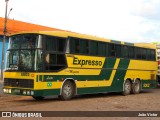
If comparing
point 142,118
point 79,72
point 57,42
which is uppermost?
point 57,42

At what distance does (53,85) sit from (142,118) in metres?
5.90

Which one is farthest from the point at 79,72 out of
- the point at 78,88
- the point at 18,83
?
the point at 18,83

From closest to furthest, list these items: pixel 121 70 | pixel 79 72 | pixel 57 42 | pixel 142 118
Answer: pixel 142 118 → pixel 57 42 → pixel 79 72 → pixel 121 70

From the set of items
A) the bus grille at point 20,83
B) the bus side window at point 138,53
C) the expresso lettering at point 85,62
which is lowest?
the bus grille at point 20,83

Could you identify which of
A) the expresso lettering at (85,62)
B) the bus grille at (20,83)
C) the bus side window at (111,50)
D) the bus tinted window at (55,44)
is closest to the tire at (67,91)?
the expresso lettering at (85,62)

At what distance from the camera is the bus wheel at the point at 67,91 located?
17.4 m

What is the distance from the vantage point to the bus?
1628cm

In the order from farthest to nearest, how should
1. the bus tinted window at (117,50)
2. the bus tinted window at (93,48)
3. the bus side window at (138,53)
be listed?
the bus side window at (138,53) < the bus tinted window at (117,50) < the bus tinted window at (93,48)

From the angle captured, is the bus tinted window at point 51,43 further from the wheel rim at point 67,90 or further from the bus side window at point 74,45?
the wheel rim at point 67,90

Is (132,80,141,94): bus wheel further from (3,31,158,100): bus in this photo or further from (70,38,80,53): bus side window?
(70,38,80,53): bus side window

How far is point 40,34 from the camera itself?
16.4m

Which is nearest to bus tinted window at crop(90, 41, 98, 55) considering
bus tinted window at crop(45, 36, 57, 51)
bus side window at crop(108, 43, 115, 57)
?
bus side window at crop(108, 43, 115, 57)

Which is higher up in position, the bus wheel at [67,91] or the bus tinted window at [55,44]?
the bus tinted window at [55,44]

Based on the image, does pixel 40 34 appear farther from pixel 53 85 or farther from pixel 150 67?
pixel 150 67
